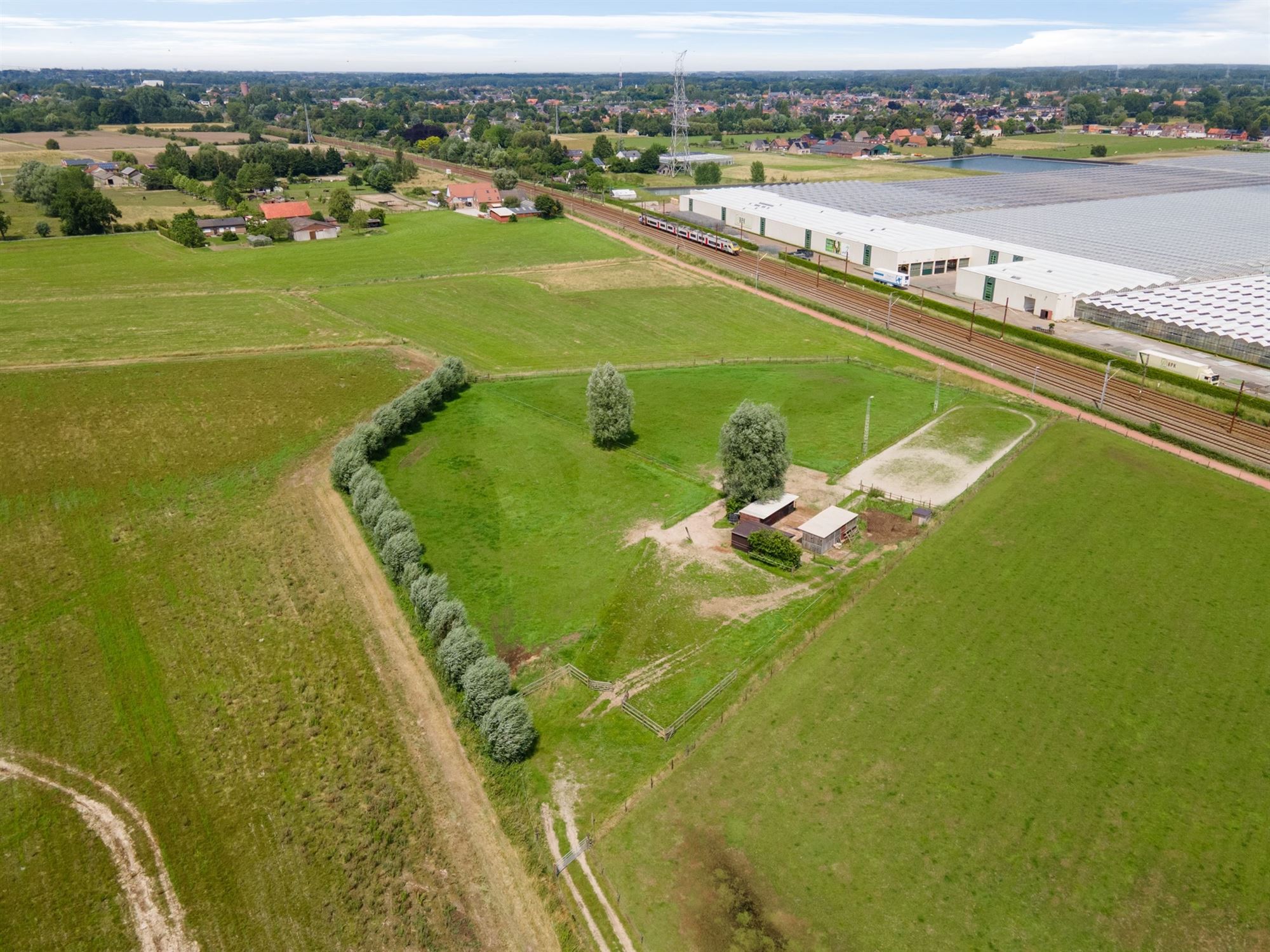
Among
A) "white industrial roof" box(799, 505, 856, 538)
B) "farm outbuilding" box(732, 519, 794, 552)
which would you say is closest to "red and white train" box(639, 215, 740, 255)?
"white industrial roof" box(799, 505, 856, 538)

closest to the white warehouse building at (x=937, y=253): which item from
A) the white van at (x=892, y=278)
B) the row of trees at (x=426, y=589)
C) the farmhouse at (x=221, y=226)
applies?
the white van at (x=892, y=278)

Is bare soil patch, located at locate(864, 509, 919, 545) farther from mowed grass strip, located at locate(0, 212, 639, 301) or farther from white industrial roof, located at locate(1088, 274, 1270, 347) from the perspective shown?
mowed grass strip, located at locate(0, 212, 639, 301)

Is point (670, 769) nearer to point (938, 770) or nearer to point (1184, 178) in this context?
point (938, 770)

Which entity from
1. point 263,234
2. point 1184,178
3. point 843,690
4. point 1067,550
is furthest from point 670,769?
point 1184,178

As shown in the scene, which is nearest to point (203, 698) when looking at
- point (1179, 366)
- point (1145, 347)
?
point (1179, 366)

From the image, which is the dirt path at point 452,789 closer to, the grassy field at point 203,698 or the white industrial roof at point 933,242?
the grassy field at point 203,698

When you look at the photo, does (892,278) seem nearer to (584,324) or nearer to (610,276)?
(610,276)
